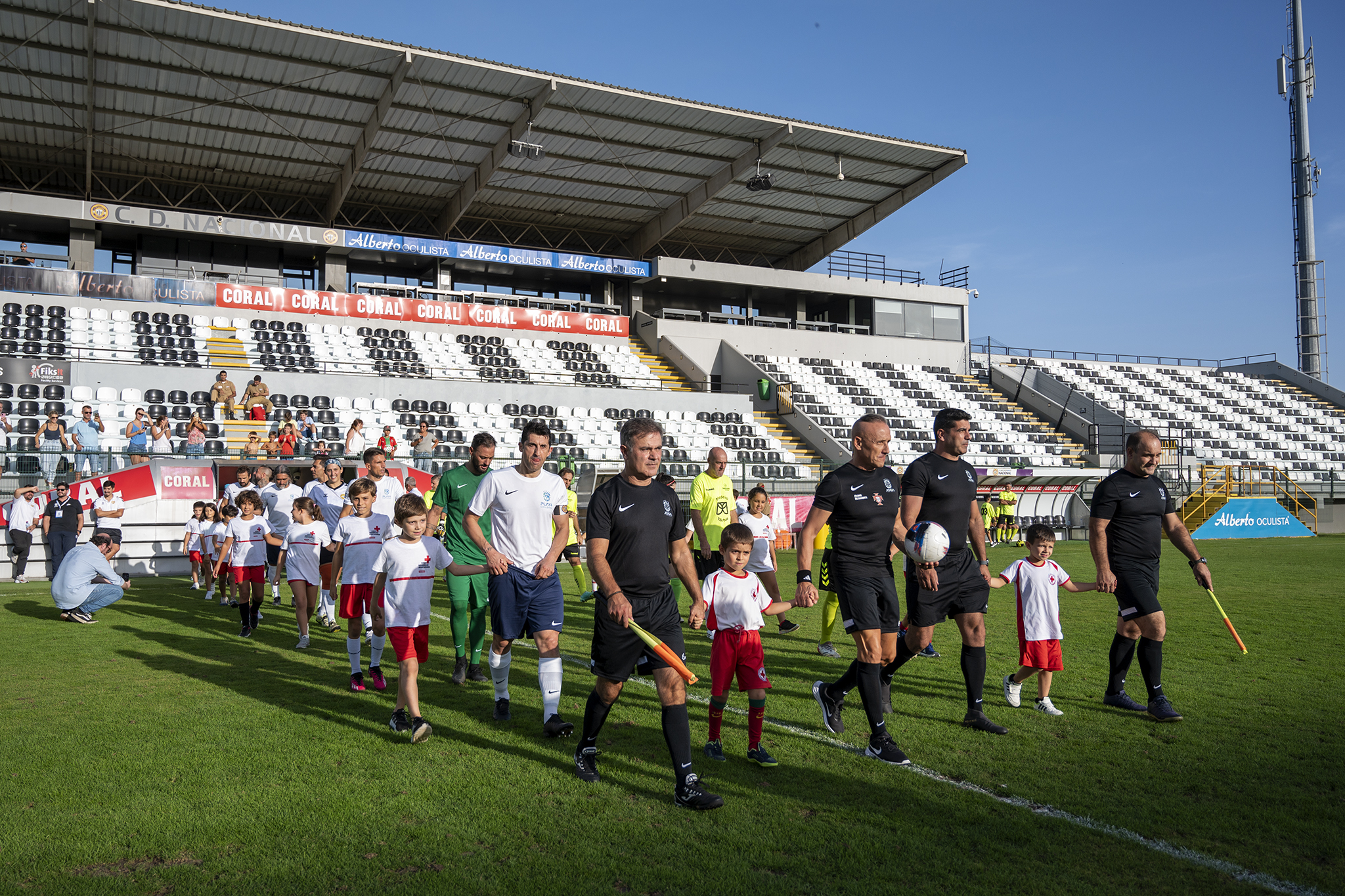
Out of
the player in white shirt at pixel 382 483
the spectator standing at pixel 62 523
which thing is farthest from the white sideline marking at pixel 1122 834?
the spectator standing at pixel 62 523

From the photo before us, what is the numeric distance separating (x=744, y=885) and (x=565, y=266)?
32346 mm

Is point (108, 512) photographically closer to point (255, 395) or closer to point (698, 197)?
point (255, 395)

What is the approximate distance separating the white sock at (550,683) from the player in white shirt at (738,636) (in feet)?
3.62

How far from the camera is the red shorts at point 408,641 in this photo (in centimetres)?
575

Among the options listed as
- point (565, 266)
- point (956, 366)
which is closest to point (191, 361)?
point (565, 266)

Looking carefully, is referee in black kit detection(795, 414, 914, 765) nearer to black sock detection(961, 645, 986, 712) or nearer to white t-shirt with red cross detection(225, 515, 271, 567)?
black sock detection(961, 645, 986, 712)

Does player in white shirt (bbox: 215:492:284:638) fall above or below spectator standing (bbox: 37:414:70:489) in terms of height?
below

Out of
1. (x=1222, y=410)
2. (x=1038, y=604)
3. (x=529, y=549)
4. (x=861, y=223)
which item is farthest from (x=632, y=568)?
(x=1222, y=410)

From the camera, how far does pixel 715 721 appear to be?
17.8 ft

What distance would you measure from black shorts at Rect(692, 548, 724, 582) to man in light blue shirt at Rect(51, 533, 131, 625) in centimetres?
743

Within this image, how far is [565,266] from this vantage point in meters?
34.4

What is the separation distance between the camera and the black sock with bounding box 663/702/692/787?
4.52 m

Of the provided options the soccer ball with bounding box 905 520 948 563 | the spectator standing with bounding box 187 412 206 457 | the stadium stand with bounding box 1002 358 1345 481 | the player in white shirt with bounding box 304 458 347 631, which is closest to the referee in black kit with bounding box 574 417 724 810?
the soccer ball with bounding box 905 520 948 563

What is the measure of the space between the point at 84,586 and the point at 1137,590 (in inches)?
464
